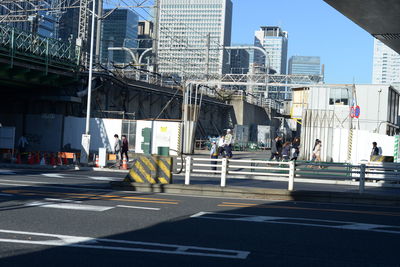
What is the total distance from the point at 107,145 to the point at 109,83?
5.54 m

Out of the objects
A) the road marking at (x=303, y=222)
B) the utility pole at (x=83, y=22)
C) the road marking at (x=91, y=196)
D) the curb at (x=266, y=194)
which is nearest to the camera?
the road marking at (x=303, y=222)

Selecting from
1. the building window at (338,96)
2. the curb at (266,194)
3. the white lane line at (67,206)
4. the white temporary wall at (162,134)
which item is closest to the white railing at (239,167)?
the curb at (266,194)

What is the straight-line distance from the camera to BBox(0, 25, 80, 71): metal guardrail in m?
29.8

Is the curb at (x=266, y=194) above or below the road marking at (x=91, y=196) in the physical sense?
above

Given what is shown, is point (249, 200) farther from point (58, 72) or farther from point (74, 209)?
point (58, 72)

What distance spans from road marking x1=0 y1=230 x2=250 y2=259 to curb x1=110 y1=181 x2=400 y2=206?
8035mm

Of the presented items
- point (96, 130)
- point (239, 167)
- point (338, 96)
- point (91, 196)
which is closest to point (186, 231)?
point (91, 196)

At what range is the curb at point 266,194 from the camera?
1609 centimetres

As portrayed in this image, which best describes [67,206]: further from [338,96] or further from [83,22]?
[338,96]

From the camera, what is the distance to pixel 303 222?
466 inches

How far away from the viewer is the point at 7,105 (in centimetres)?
4053

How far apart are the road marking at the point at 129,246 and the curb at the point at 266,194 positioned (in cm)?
804

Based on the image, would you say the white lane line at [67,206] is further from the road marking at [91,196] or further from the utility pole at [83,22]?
the utility pole at [83,22]

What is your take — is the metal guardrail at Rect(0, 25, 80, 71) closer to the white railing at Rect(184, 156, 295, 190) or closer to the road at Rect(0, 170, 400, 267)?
the white railing at Rect(184, 156, 295, 190)
